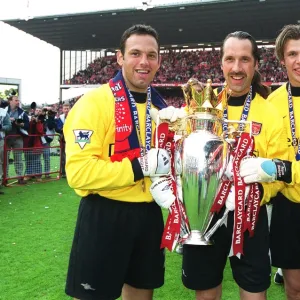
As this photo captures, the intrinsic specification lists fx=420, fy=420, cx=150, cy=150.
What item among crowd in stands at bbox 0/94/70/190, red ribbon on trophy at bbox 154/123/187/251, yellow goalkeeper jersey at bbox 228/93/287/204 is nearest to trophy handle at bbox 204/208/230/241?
red ribbon on trophy at bbox 154/123/187/251

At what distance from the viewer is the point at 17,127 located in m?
8.12

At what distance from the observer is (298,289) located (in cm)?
241

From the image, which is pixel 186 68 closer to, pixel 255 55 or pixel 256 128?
pixel 255 55

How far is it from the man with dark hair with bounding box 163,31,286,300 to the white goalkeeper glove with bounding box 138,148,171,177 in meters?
0.36

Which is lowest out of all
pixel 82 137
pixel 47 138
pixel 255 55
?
pixel 47 138

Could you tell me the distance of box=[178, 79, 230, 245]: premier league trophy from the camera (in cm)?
187

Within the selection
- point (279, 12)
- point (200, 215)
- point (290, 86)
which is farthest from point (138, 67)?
point (279, 12)

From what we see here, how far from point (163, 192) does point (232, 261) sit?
A: 21.9 inches

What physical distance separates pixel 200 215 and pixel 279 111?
0.89 m

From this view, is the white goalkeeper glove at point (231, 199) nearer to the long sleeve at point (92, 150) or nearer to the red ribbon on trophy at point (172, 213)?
the red ribbon on trophy at point (172, 213)

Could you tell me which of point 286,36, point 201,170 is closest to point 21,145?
point 286,36

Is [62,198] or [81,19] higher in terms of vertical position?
[81,19]

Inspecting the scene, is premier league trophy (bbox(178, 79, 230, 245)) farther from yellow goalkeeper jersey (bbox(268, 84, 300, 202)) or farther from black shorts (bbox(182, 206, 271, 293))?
yellow goalkeeper jersey (bbox(268, 84, 300, 202))

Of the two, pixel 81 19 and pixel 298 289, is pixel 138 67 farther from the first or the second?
pixel 81 19
